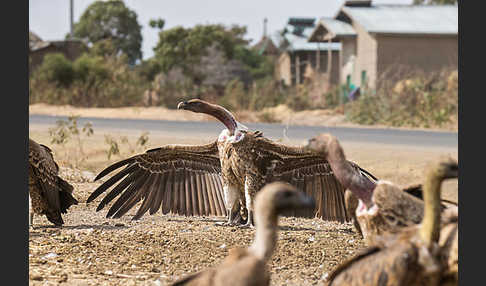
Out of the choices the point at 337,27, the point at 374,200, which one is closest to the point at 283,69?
the point at 337,27

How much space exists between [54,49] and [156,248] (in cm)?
3856

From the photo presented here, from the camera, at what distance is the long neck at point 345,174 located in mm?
4480

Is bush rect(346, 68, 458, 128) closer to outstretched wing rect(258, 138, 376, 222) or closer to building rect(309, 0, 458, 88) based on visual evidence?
building rect(309, 0, 458, 88)

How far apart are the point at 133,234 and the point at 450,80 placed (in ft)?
61.6

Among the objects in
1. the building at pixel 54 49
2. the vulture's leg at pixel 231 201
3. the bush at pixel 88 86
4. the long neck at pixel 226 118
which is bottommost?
the vulture's leg at pixel 231 201

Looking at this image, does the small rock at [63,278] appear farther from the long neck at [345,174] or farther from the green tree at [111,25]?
the green tree at [111,25]

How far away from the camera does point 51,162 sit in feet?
24.1

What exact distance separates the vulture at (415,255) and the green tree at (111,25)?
53.6 metres

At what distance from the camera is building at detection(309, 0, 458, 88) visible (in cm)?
3023

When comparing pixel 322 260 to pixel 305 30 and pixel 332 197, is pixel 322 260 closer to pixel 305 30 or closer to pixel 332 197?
pixel 332 197

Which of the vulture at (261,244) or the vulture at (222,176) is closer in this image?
the vulture at (261,244)

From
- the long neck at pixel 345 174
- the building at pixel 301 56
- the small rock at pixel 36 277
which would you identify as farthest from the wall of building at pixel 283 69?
the long neck at pixel 345 174

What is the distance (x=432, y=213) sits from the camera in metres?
3.77

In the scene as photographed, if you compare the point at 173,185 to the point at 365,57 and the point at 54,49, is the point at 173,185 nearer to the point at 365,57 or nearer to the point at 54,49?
the point at 365,57
